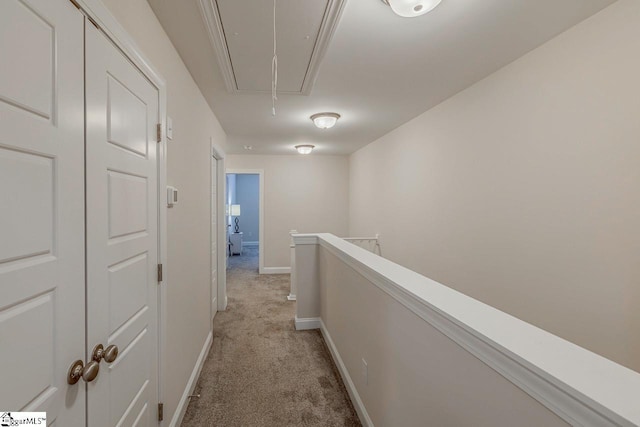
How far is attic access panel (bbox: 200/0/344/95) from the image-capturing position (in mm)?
1506

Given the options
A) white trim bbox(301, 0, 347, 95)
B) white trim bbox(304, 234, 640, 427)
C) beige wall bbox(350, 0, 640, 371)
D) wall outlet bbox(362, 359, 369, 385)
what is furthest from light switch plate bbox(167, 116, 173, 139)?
beige wall bbox(350, 0, 640, 371)

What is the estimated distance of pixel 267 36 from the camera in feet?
5.81

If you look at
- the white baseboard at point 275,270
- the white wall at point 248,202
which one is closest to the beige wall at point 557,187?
the white baseboard at point 275,270

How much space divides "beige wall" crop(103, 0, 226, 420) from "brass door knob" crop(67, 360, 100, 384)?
2.56 feet

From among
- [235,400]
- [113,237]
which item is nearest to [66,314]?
[113,237]

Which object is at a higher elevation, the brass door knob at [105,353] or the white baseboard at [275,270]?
the brass door knob at [105,353]

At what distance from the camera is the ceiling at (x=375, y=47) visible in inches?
62.0

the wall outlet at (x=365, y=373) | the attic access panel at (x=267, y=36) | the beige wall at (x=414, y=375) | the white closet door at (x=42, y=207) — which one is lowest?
the wall outlet at (x=365, y=373)

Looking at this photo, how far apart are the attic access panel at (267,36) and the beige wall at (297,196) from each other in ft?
11.7

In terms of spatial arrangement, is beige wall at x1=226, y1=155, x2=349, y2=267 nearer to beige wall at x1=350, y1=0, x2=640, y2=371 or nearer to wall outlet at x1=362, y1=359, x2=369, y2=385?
beige wall at x1=350, y1=0, x2=640, y2=371

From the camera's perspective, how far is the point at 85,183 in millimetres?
916

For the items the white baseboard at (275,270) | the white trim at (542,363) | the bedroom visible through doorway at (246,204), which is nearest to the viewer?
the white trim at (542,363)

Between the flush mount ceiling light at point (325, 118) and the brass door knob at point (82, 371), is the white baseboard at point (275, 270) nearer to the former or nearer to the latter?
the flush mount ceiling light at point (325, 118)

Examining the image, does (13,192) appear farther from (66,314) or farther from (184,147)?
(184,147)
